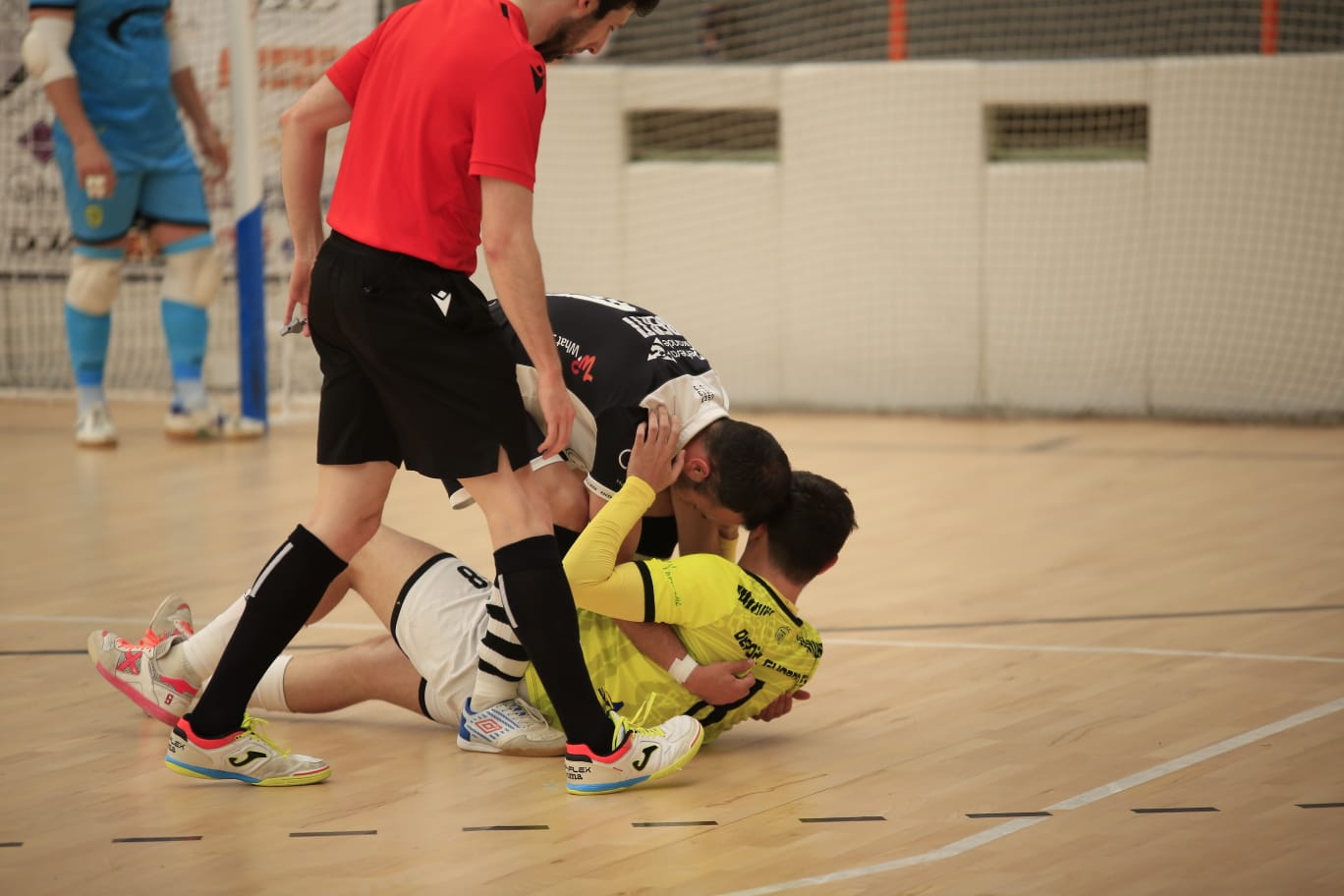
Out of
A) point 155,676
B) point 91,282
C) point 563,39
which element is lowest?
point 155,676

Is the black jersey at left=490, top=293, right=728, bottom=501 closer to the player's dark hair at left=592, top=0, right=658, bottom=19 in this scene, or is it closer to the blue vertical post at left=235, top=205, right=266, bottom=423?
the player's dark hair at left=592, top=0, right=658, bottom=19

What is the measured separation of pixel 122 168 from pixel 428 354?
18.3ft

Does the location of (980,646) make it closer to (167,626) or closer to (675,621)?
(675,621)

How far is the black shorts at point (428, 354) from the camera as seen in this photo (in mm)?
3322

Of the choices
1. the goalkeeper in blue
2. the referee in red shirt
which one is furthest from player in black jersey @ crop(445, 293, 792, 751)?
the goalkeeper in blue

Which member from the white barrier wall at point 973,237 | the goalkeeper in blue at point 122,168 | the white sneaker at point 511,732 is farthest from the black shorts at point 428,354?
the white barrier wall at point 973,237

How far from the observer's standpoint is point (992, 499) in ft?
23.6

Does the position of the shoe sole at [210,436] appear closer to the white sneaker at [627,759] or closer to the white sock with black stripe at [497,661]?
the white sock with black stripe at [497,661]

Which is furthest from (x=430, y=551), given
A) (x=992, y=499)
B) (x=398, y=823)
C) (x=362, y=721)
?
(x=992, y=499)

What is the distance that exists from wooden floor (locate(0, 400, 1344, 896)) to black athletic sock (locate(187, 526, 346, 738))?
0.18 m

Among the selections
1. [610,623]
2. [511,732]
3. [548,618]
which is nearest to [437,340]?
[548,618]

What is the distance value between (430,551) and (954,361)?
629 cm

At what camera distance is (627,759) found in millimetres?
3496


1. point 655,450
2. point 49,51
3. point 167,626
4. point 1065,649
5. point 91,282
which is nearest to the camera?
point 655,450
